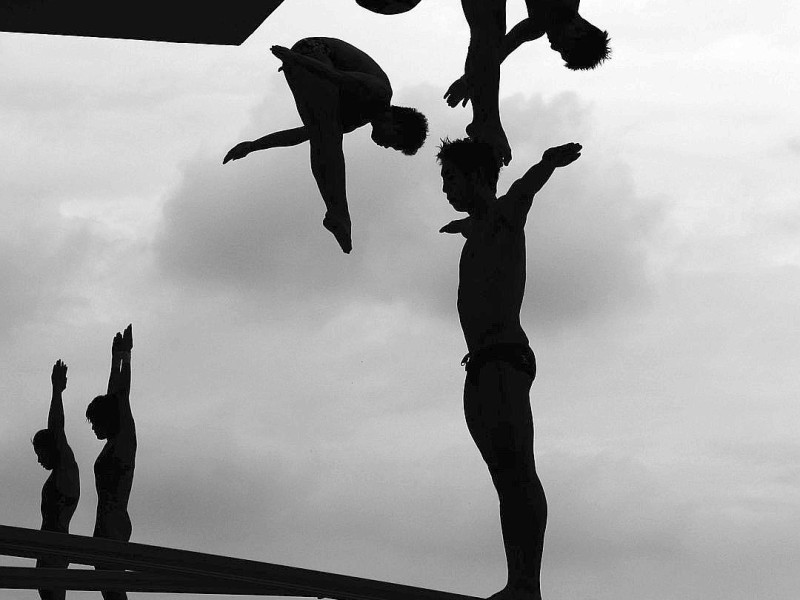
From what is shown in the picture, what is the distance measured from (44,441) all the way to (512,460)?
25.7 feet

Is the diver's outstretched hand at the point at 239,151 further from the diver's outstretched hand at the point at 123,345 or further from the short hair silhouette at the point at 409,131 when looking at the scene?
the diver's outstretched hand at the point at 123,345

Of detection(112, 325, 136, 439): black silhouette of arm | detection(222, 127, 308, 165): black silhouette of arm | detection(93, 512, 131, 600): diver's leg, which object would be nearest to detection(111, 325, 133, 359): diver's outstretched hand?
detection(112, 325, 136, 439): black silhouette of arm

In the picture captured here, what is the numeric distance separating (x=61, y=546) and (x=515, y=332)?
274 centimetres

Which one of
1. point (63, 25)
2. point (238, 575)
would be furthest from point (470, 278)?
point (63, 25)

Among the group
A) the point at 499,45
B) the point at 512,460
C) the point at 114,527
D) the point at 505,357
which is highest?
the point at 499,45

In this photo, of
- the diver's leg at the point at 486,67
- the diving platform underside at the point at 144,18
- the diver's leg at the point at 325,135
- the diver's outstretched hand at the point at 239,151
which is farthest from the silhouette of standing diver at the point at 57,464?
the diver's leg at the point at 486,67

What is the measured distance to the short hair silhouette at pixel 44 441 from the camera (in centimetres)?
1312

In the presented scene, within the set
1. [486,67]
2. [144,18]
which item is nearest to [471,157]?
[486,67]

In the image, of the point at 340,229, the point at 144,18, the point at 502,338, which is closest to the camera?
the point at 502,338

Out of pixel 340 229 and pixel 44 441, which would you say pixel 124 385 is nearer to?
pixel 44 441

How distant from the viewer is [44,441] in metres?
13.2

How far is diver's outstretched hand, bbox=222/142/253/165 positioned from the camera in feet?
27.1

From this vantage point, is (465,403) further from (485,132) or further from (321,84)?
(321,84)

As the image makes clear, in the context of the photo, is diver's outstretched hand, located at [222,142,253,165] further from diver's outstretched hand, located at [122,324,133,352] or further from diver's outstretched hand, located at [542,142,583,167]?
diver's outstretched hand, located at [122,324,133,352]
